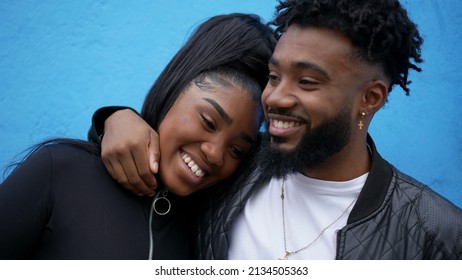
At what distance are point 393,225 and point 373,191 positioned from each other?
15 cm

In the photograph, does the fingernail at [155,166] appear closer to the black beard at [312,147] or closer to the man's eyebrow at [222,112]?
the man's eyebrow at [222,112]

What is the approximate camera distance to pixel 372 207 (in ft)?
6.30

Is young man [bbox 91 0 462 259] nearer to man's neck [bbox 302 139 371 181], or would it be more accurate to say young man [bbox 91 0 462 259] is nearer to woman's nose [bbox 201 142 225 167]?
man's neck [bbox 302 139 371 181]

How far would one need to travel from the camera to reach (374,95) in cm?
207

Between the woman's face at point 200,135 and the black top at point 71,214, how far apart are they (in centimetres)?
20

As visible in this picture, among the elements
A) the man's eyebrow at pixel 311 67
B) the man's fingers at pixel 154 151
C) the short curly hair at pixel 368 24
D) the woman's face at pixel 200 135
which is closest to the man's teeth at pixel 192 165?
the woman's face at pixel 200 135

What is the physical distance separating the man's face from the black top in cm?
60

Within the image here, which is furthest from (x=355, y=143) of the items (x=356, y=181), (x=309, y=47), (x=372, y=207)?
(x=309, y=47)

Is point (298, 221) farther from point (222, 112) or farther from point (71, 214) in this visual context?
point (71, 214)

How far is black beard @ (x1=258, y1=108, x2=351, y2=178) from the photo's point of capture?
199cm

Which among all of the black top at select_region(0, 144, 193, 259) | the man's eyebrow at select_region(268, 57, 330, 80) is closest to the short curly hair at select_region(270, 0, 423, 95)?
the man's eyebrow at select_region(268, 57, 330, 80)

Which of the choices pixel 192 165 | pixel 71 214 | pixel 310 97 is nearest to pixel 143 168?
pixel 192 165

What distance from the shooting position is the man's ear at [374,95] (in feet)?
6.73

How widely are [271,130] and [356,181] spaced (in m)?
0.41
